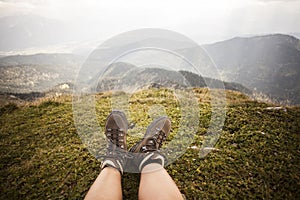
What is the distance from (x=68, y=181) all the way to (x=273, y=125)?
6352 millimetres

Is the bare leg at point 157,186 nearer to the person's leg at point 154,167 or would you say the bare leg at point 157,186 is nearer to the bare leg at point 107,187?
the person's leg at point 154,167

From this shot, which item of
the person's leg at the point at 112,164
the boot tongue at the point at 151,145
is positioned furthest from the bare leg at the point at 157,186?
the person's leg at the point at 112,164

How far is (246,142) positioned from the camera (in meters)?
5.63

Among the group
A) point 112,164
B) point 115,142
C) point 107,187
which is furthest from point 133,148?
point 107,187

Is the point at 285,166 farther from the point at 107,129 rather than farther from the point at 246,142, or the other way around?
the point at 107,129

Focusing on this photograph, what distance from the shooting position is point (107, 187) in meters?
3.41

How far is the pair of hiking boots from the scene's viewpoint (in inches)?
157

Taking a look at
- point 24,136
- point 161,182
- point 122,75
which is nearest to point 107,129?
point 122,75

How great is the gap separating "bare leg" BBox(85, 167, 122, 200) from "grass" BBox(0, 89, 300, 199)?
0.56m

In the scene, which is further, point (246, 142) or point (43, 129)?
point (43, 129)

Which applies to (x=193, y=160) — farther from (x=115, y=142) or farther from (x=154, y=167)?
(x=115, y=142)

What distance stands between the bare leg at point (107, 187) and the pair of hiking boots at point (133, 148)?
0.15 metres

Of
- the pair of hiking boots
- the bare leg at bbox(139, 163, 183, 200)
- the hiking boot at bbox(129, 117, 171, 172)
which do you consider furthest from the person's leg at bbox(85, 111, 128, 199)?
the bare leg at bbox(139, 163, 183, 200)

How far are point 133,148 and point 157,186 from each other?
1.13 meters
